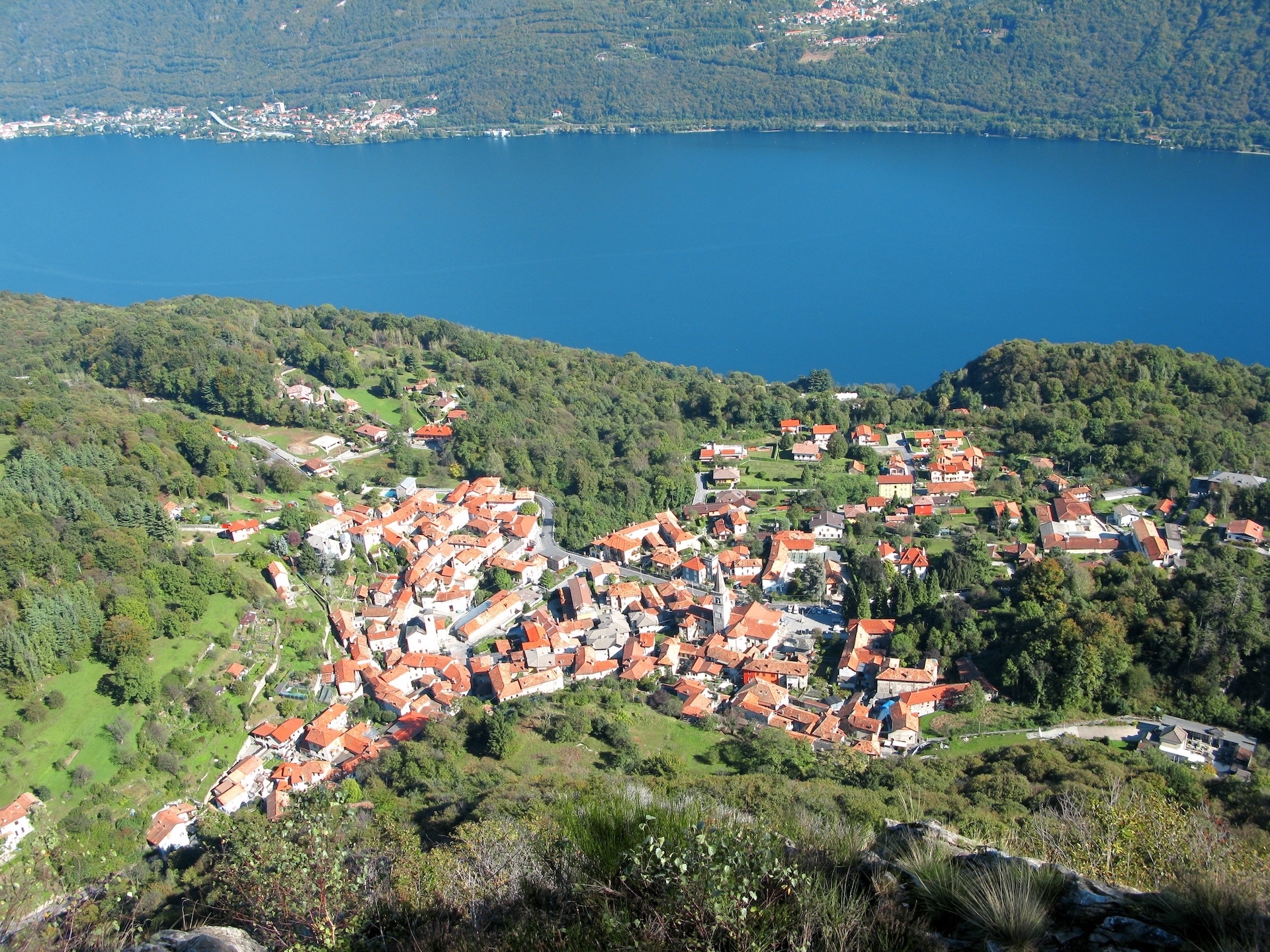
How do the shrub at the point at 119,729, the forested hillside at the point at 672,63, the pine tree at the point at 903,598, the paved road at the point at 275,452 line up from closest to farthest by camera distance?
the shrub at the point at 119,729, the pine tree at the point at 903,598, the paved road at the point at 275,452, the forested hillside at the point at 672,63

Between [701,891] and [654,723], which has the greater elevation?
[701,891]

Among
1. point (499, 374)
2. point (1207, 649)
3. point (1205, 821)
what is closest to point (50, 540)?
point (499, 374)

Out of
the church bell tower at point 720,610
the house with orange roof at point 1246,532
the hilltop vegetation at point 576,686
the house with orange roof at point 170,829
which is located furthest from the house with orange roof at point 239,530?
the house with orange roof at point 1246,532

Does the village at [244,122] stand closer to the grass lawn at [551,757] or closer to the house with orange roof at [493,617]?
the house with orange roof at [493,617]

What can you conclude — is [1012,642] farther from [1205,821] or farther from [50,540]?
[50,540]

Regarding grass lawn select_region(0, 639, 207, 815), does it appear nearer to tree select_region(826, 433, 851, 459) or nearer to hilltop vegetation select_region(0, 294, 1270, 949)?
hilltop vegetation select_region(0, 294, 1270, 949)

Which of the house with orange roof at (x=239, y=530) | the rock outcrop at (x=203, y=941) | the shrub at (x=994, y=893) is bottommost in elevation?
the house with orange roof at (x=239, y=530)

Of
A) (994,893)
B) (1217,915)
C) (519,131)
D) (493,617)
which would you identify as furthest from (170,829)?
(519,131)
